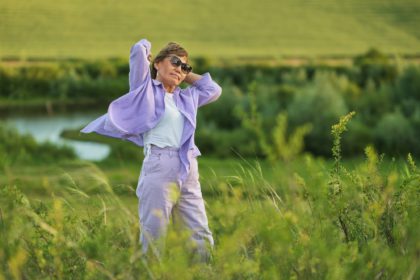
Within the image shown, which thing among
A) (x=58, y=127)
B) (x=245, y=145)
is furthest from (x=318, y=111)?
(x=58, y=127)

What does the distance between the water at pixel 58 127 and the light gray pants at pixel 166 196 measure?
19514mm

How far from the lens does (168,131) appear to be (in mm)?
4238

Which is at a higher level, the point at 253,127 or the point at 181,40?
the point at 253,127

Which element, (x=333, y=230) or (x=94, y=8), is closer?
(x=333, y=230)

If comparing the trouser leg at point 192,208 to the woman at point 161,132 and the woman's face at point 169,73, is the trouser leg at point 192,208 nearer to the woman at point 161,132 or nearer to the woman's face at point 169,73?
the woman at point 161,132

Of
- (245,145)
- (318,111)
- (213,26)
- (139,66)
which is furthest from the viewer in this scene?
(213,26)

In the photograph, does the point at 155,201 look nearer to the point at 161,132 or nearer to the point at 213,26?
the point at 161,132

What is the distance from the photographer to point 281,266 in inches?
127

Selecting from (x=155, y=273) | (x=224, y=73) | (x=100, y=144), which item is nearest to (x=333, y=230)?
(x=155, y=273)

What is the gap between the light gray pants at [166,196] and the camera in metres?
4.10

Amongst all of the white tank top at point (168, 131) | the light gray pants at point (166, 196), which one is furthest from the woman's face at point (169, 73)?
the light gray pants at point (166, 196)

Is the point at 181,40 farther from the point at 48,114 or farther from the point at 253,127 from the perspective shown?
the point at 253,127

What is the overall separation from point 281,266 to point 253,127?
2.62 feet

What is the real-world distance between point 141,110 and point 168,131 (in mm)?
170
